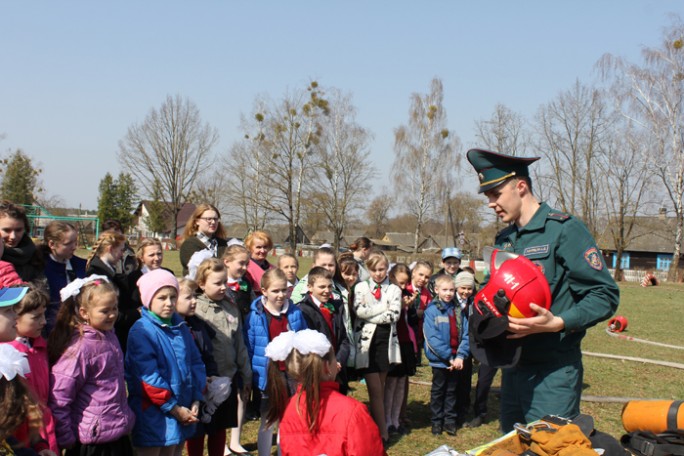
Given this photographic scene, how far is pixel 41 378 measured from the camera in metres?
3.64

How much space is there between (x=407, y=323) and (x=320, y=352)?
362cm

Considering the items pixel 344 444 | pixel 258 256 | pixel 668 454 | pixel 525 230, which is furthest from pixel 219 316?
pixel 668 454

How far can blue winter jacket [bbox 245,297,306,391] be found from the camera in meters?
5.17

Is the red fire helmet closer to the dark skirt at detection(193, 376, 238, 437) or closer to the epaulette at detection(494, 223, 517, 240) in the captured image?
the epaulette at detection(494, 223, 517, 240)

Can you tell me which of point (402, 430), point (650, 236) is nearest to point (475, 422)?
point (402, 430)

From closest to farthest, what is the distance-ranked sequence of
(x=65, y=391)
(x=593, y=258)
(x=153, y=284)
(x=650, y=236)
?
(x=593, y=258) < (x=65, y=391) < (x=153, y=284) < (x=650, y=236)

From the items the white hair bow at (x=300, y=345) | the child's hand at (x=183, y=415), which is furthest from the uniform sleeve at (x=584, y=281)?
the child's hand at (x=183, y=415)

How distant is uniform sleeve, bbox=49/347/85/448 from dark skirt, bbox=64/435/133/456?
12cm

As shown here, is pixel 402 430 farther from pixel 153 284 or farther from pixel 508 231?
pixel 508 231

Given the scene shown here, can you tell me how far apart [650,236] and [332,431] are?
61.8 meters

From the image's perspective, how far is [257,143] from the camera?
43.6m

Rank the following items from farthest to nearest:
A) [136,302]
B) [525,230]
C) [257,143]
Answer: [257,143] → [136,302] → [525,230]

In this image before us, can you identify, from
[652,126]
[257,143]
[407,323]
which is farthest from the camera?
[257,143]

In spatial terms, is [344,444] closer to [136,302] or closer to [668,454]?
[668,454]
